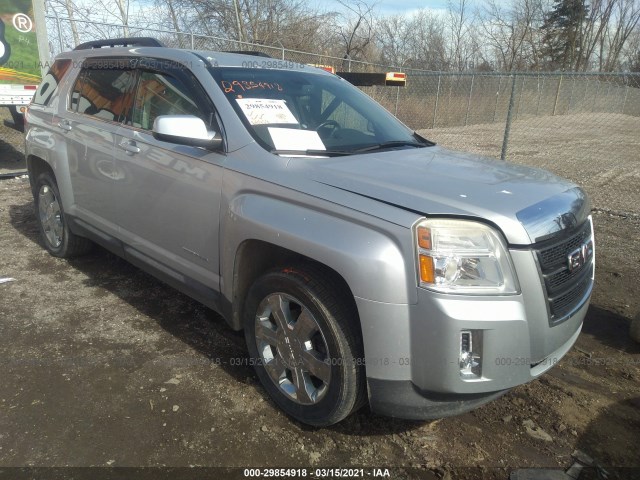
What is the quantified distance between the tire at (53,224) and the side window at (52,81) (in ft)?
2.43

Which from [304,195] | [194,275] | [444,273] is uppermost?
[304,195]

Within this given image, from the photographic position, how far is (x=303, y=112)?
3307 millimetres

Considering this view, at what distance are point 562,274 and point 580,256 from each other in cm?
29

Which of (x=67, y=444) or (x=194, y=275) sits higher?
(x=194, y=275)

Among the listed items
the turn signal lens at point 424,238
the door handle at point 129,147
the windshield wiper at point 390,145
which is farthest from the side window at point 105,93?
the turn signal lens at point 424,238

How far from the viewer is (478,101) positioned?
21.0m

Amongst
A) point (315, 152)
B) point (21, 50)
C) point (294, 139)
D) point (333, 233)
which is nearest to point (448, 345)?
point (333, 233)

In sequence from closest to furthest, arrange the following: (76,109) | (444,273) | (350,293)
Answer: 1. (444,273)
2. (350,293)
3. (76,109)

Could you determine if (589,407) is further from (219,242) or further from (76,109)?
(76,109)

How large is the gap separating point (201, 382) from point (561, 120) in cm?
Result: 2480

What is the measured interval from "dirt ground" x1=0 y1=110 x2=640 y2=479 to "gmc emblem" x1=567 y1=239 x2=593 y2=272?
904mm

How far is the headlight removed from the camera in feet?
6.93

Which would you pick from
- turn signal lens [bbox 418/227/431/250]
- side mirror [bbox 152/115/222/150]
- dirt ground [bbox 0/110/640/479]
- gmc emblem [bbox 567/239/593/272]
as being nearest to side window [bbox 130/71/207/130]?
side mirror [bbox 152/115/222/150]

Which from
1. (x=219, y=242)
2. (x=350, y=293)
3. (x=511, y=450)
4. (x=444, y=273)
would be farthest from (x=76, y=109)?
(x=511, y=450)
